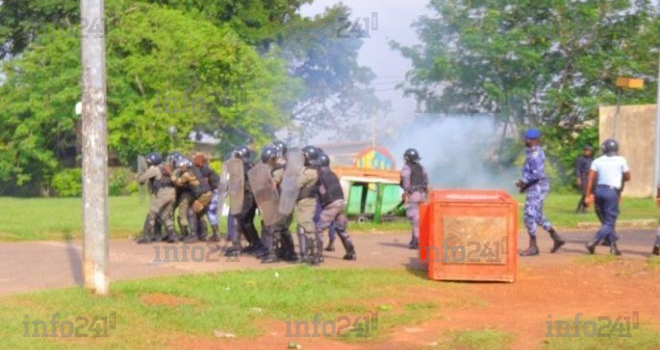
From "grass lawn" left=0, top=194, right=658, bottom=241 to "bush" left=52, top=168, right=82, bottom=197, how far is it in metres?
15.8

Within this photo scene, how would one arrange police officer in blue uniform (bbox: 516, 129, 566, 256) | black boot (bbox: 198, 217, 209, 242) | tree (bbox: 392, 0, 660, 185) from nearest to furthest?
police officer in blue uniform (bbox: 516, 129, 566, 256) → black boot (bbox: 198, 217, 209, 242) → tree (bbox: 392, 0, 660, 185)

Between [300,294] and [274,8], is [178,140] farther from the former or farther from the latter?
[300,294]

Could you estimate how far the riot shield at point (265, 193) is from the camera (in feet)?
52.0

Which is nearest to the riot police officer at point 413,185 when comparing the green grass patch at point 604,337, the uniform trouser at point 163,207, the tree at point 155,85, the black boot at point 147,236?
the uniform trouser at point 163,207

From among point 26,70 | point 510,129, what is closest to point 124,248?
point 510,129

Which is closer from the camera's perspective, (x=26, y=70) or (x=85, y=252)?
(x=85, y=252)

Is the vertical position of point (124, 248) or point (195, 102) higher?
point (195, 102)

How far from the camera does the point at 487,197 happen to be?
1417 cm

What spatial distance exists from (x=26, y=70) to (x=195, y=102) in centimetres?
966

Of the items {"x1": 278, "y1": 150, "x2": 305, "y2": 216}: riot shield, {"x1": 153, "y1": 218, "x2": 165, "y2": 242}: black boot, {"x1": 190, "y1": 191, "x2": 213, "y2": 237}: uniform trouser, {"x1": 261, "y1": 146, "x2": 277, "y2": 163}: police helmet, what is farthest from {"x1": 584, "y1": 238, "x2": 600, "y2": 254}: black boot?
{"x1": 153, "y1": 218, "x2": 165, "y2": 242}: black boot

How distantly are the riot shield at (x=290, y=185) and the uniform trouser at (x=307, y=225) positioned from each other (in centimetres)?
12

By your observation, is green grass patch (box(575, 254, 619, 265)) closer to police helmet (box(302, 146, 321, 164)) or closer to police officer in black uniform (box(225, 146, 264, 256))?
police helmet (box(302, 146, 321, 164))

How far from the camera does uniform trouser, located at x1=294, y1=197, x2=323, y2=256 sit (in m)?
15.1
